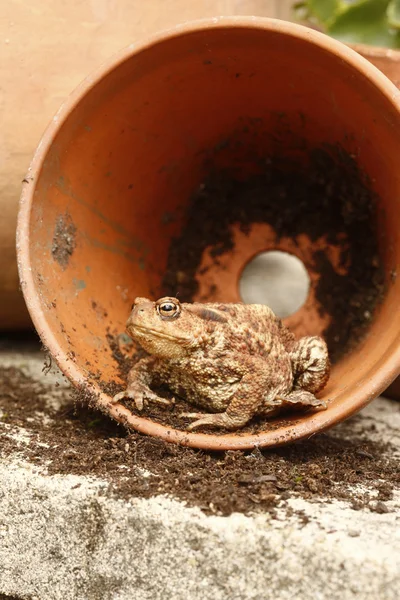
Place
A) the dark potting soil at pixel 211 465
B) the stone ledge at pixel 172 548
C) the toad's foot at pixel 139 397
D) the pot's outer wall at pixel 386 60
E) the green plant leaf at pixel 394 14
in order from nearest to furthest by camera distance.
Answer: the stone ledge at pixel 172 548 < the dark potting soil at pixel 211 465 < the toad's foot at pixel 139 397 < the pot's outer wall at pixel 386 60 < the green plant leaf at pixel 394 14

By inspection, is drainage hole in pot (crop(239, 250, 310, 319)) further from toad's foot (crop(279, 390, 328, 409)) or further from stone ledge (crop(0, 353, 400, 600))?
stone ledge (crop(0, 353, 400, 600))

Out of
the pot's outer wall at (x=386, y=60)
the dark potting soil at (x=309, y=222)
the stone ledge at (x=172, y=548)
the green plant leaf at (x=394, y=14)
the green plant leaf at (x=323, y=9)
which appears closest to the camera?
the stone ledge at (x=172, y=548)

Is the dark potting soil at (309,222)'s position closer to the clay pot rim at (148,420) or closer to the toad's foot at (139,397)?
the clay pot rim at (148,420)

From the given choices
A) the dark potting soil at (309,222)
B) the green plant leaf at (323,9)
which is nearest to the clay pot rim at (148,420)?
the dark potting soil at (309,222)

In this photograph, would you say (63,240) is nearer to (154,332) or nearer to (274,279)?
(154,332)

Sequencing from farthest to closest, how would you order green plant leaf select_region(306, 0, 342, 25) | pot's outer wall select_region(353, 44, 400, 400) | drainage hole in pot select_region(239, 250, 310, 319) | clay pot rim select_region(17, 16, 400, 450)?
drainage hole in pot select_region(239, 250, 310, 319), green plant leaf select_region(306, 0, 342, 25), pot's outer wall select_region(353, 44, 400, 400), clay pot rim select_region(17, 16, 400, 450)

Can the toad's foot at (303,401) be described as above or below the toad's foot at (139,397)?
above

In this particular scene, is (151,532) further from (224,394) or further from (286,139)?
(286,139)

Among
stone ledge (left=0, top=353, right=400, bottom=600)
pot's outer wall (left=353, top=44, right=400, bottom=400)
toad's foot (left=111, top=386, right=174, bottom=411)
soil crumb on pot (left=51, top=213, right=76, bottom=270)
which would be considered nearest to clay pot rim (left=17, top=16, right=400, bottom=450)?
toad's foot (left=111, top=386, right=174, bottom=411)
